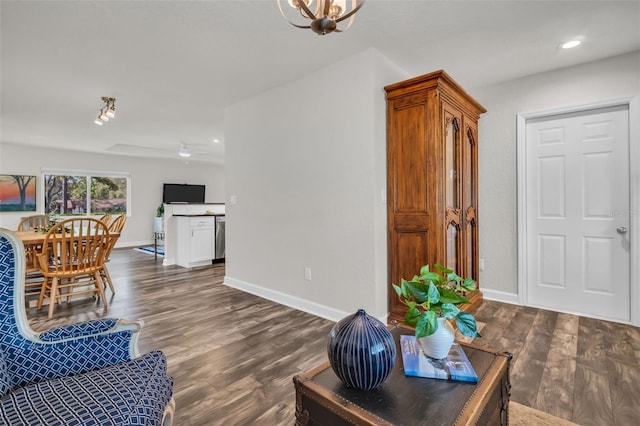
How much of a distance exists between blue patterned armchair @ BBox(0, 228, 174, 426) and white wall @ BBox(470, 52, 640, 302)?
3400 millimetres

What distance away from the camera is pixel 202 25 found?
2379 millimetres

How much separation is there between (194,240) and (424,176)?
4175 mm

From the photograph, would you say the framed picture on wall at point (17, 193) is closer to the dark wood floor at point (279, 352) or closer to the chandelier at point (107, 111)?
the chandelier at point (107, 111)

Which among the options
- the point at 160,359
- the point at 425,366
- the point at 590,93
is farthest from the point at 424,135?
the point at 160,359

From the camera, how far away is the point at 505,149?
340 centimetres

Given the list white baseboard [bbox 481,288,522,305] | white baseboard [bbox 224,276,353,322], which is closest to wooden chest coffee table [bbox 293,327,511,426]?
white baseboard [bbox 224,276,353,322]

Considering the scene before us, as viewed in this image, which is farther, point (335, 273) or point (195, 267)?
point (195, 267)

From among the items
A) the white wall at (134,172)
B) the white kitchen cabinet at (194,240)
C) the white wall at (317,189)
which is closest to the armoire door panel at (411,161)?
the white wall at (317,189)

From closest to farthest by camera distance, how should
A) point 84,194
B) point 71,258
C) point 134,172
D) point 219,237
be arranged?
point 71,258 < point 219,237 < point 84,194 < point 134,172

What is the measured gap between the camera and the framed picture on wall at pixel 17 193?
21.5 feet

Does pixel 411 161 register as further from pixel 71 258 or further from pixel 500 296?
pixel 71 258

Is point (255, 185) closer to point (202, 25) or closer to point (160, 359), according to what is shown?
point (202, 25)

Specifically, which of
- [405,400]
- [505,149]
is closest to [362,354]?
[405,400]

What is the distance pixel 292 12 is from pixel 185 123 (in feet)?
11.8
